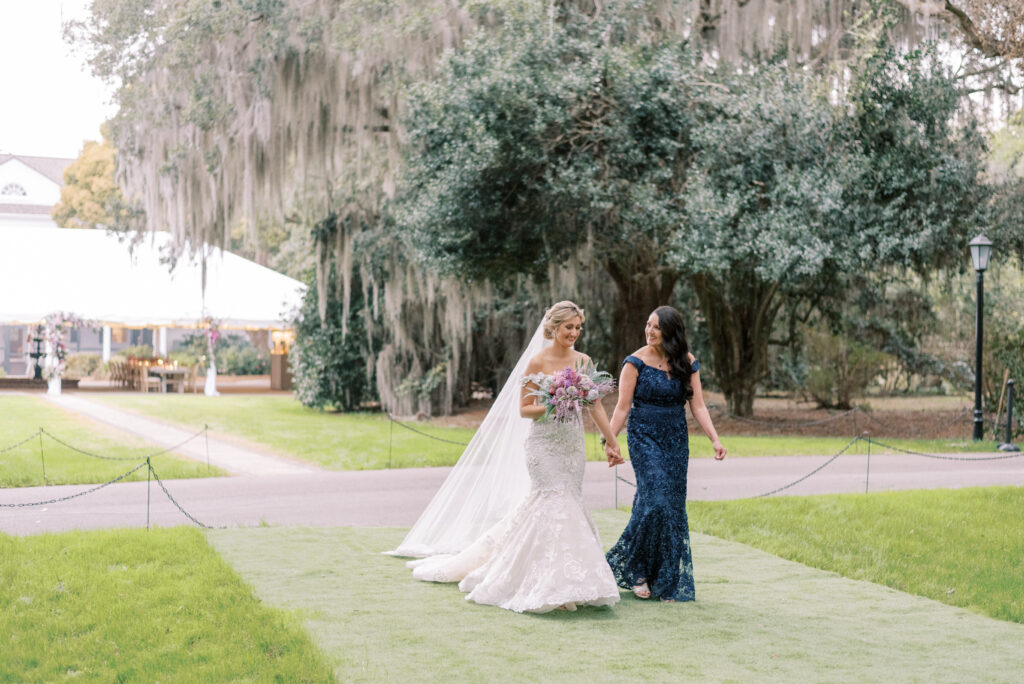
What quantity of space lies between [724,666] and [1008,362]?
15595 millimetres

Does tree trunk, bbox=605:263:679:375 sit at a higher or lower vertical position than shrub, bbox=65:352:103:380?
higher

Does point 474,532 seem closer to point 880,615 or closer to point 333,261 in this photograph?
point 880,615

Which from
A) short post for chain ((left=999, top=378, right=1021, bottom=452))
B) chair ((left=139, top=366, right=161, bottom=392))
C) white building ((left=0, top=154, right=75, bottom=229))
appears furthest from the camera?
white building ((left=0, top=154, right=75, bottom=229))

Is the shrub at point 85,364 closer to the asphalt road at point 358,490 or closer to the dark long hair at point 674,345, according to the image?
the asphalt road at point 358,490

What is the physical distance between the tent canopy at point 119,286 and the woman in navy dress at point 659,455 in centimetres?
2320

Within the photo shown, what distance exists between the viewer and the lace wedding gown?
668 cm

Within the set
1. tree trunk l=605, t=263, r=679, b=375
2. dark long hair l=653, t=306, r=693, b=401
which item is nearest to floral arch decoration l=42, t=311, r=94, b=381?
tree trunk l=605, t=263, r=679, b=375

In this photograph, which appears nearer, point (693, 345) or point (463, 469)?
point (463, 469)

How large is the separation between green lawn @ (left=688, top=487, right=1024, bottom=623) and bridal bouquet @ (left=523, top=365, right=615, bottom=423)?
9.12ft

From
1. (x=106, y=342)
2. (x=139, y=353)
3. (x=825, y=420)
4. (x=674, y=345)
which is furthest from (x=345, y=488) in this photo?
(x=106, y=342)

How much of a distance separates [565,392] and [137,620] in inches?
110

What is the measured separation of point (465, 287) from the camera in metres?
21.4

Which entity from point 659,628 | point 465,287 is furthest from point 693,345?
point 659,628

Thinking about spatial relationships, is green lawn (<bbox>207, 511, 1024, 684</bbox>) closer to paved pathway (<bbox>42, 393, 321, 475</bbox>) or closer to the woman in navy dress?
the woman in navy dress
